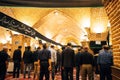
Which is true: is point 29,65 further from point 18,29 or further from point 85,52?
point 85,52

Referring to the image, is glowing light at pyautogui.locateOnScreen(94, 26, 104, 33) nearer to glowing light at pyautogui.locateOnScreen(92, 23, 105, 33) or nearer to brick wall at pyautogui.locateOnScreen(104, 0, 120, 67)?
glowing light at pyautogui.locateOnScreen(92, 23, 105, 33)

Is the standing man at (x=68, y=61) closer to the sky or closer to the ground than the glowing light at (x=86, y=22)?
closer to the ground

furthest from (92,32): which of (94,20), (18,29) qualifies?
(18,29)

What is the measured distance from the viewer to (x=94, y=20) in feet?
40.2

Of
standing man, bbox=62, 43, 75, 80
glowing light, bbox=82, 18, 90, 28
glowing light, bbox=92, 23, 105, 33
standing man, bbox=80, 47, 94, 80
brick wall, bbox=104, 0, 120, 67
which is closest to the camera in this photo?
brick wall, bbox=104, 0, 120, 67

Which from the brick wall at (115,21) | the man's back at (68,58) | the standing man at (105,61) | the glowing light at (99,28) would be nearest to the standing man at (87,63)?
the standing man at (105,61)

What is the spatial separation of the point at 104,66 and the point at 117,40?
2863 mm

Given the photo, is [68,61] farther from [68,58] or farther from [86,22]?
[86,22]

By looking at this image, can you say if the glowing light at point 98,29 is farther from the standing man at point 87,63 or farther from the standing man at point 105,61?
the standing man at point 87,63

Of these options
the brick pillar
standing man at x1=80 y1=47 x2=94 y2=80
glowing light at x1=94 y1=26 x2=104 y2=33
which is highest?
glowing light at x1=94 y1=26 x2=104 y2=33

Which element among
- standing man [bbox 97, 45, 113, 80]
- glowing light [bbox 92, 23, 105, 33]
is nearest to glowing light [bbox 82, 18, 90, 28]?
glowing light [bbox 92, 23, 105, 33]

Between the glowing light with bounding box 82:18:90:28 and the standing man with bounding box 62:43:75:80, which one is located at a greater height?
the glowing light with bounding box 82:18:90:28

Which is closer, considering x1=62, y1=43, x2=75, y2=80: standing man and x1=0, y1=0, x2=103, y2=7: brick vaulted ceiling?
x1=62, y1=43, x2=75, y2=80: standing man

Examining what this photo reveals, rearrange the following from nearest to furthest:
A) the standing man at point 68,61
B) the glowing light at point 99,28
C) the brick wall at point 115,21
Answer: the brick wall at point 115,21, the standing man at point 68,61, the glowing light at point 99,28
